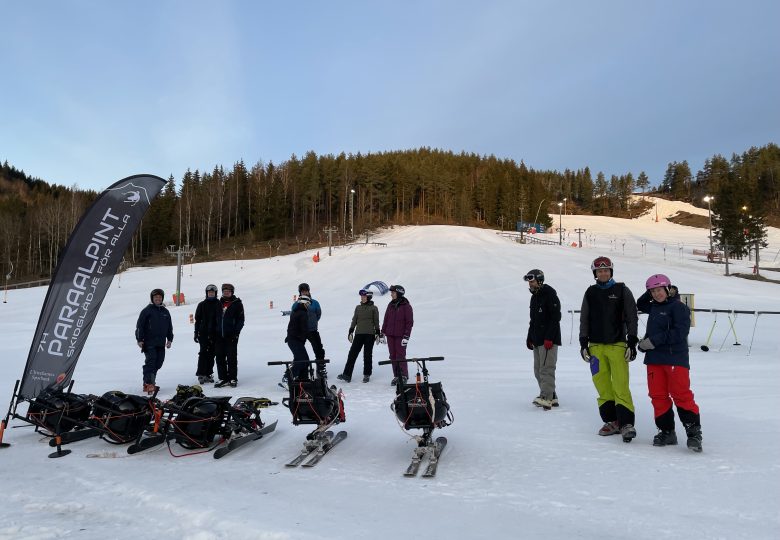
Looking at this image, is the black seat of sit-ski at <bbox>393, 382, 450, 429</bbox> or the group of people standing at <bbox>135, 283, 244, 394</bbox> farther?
the group of people standing at <bbox>135, 283, 244, 394</bbox>

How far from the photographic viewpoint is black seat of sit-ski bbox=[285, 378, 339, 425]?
16.0 ft

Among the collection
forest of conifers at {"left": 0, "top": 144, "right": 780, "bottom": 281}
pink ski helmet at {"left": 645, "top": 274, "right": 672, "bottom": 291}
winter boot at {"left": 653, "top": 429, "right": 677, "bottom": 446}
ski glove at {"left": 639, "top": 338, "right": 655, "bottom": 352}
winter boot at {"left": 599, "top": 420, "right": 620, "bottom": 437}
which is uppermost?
forest of conifers at {"left": 0, "top": 144, "right": 780, "bottom": 281}

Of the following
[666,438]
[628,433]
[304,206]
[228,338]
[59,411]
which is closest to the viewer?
[666,438]

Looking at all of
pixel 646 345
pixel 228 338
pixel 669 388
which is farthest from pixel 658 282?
pixel 228 338

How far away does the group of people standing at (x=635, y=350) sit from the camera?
4793 mm

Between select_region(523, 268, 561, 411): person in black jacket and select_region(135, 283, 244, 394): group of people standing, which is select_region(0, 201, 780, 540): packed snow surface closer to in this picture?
select_region(523, 268, 561, 411): person in black jacket

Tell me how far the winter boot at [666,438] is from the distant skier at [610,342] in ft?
0.86

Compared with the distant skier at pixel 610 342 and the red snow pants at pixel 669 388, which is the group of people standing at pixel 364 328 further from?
the red snow pants at pixel 669 388

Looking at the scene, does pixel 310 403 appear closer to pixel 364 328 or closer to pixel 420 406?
pixel 420 406

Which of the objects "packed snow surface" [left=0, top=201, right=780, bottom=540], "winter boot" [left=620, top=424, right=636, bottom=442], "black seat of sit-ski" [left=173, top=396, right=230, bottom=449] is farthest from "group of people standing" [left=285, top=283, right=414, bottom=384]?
"winter boot" [left=620, top=424, right=636, bottom=442]

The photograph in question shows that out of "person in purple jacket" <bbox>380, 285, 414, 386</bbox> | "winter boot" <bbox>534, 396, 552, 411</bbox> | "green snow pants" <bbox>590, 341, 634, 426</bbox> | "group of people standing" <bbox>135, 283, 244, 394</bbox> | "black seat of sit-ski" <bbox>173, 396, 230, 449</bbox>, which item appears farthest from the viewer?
"person in purple jacket" <bbox>380, 285, 414, 386</bbox>

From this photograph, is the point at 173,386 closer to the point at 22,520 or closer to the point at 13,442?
the point at 13,442

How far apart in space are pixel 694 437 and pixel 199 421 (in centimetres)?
498

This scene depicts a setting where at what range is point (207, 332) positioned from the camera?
9086mm
